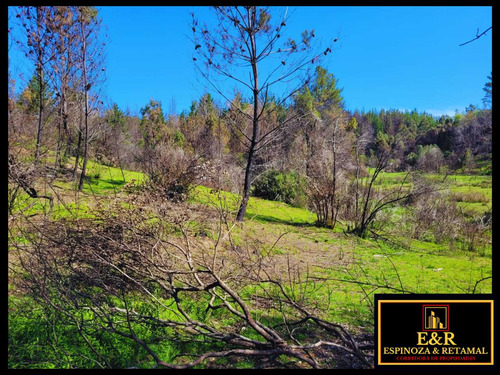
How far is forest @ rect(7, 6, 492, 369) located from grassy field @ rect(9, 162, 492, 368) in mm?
32

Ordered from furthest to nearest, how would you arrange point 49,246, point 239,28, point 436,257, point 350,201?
1. point 350,201
2. point 239,28
3. point 436,257
4. point 49,246

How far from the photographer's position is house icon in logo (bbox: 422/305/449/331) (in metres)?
2.32

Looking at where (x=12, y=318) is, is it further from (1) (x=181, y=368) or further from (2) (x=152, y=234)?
(1) (x=181, y=368)

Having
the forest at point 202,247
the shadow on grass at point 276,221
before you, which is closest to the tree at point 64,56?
the forest at point 202,247

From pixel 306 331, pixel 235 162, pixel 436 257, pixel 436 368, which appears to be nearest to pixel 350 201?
pixel 436 257

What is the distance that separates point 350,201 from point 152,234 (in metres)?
8.33

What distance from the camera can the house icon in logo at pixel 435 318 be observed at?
7.61 feet

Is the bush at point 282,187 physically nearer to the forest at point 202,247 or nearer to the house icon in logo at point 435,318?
the forest at point 202,247

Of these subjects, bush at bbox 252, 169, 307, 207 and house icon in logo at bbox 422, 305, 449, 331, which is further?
bush at bbox 252, 169, 307, 207

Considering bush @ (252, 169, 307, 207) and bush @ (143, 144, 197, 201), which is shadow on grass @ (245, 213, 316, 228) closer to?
bush @ (143, 144, 197, 201)

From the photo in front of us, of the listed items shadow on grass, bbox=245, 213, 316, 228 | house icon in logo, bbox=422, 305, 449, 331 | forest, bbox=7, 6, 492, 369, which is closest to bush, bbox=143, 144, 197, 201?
forest, bbox=7, 6, 492, 369

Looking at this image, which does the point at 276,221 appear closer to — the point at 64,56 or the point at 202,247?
the point at 202,247

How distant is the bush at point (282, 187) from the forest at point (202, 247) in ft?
0.20

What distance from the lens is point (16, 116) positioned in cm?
542
